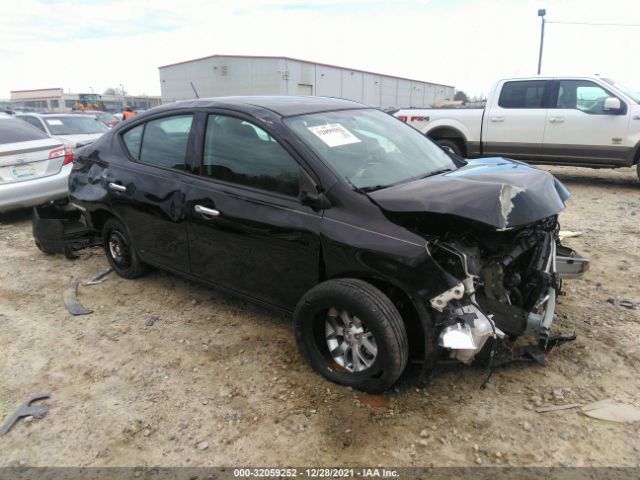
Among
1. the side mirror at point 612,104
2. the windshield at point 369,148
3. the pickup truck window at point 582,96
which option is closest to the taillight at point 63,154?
the windshield at point 369,148

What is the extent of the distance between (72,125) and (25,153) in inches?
165

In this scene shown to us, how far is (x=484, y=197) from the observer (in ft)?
8.45

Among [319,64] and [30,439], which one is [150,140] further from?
[319,64]

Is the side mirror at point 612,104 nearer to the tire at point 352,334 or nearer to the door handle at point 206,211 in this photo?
the tire at point 352,334

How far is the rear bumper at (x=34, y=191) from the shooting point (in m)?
6.44

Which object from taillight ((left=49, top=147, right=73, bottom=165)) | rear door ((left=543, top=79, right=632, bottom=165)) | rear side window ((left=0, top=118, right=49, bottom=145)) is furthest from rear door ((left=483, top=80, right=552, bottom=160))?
rear side window ((left=0, top=118, right=49, bottom=145))

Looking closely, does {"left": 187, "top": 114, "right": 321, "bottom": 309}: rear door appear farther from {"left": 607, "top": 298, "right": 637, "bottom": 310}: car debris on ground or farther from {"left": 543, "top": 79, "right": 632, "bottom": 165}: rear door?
{"left": 543, "top": 79, "right": 632, "bottom": 165}: rear door

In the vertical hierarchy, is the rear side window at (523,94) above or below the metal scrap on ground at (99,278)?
above

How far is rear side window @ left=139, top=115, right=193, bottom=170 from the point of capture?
374 centimetres

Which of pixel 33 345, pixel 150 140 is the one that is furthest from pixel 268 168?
pixel 33 345

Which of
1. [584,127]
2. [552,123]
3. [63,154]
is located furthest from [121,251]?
[584,127]

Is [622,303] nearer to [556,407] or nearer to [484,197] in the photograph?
[556,407]

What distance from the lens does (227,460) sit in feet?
8.04

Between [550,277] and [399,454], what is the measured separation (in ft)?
4.81
